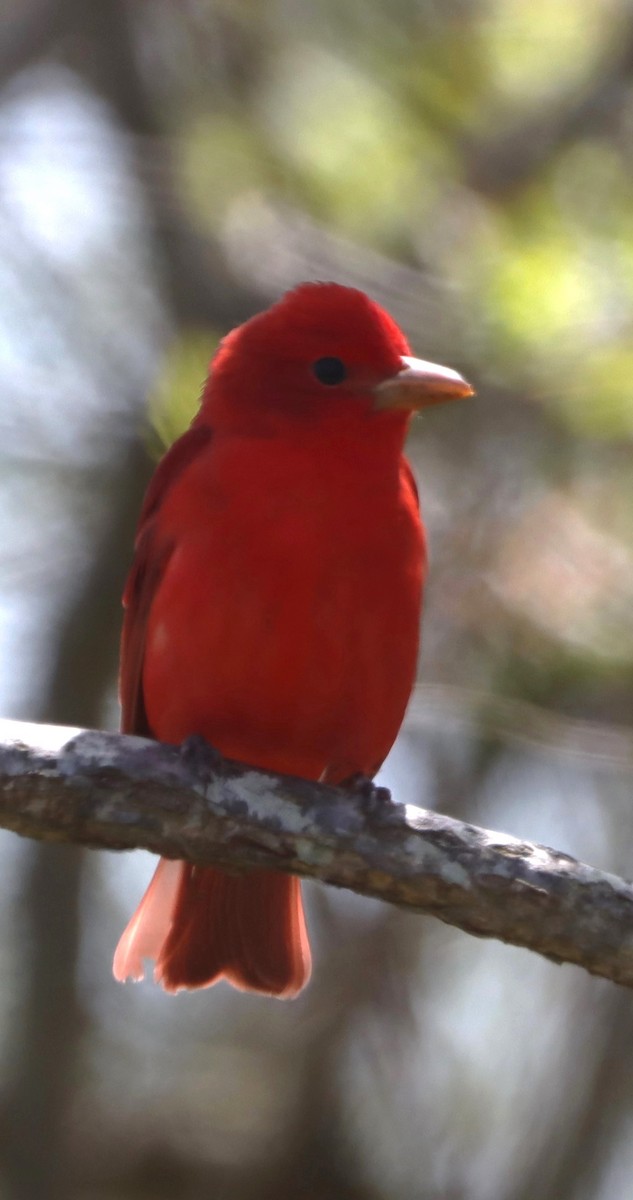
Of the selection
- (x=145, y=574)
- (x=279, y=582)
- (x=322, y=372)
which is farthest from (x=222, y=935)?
(x=322, y=372)

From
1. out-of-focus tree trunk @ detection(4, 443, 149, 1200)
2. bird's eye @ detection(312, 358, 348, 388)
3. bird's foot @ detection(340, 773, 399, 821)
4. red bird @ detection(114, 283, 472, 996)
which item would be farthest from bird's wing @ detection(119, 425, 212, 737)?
out-of-focus tree trunk @ detection(4, 443, 149, 1200)

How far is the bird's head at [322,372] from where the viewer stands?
4.07m

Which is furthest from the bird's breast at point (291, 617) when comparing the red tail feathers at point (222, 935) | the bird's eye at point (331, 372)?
the red tail feathers at point (222, 935)

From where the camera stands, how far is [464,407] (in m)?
5.75

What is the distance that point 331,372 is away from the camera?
4152 millimetres

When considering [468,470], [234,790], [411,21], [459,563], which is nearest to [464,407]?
[468,470]

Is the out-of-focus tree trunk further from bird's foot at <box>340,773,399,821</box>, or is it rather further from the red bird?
bird's foot at <box>340,773,399,821</box>

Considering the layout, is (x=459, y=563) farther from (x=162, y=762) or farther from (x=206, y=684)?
(x=162, y=762)

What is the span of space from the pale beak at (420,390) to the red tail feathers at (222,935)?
126 cm

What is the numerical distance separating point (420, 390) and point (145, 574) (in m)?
0.82

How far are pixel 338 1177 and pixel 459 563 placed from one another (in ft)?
6.60

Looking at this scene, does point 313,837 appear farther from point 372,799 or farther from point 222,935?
point 222,935

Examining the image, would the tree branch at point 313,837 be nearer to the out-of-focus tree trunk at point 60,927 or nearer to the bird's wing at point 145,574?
the bird's wing at point 145,574

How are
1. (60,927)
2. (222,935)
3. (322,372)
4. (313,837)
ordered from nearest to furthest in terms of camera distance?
1. (313,837)
2. (322,372)
3. (222,935)
4. (60,927)
